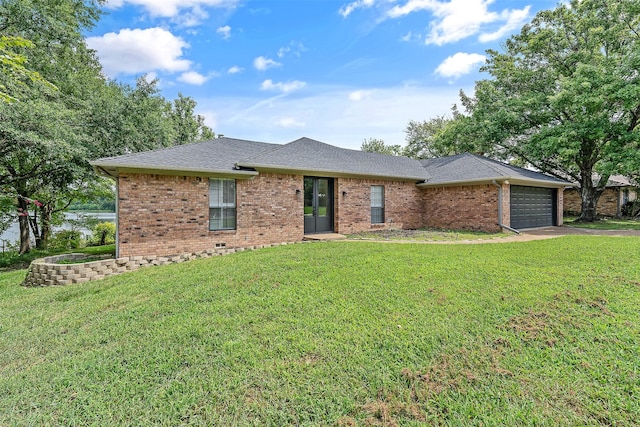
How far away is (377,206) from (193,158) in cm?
791

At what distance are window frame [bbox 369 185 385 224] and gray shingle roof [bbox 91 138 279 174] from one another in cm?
529

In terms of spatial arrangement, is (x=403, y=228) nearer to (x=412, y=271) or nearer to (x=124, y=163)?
(x=412, y=271)

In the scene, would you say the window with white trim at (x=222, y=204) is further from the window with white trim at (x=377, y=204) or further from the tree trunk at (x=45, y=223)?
the tree trunk at (x=45, y=223)

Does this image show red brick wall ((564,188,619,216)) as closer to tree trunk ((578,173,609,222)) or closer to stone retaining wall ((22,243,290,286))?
tree trunk ((578,173,609,222))

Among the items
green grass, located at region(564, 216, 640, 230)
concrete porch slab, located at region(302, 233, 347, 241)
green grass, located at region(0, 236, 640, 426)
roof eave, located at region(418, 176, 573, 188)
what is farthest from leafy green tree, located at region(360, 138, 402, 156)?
green grass, located at region(0, 236, 640, 426)

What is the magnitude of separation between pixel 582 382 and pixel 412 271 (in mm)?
3094

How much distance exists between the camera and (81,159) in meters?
11.8

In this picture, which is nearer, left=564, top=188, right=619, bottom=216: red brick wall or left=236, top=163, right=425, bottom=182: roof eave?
left=236, top=163, right=425, bottom=182: roof eave

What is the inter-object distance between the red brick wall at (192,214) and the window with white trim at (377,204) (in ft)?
12.0

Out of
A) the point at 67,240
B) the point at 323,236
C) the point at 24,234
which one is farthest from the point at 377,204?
the point at 24,234

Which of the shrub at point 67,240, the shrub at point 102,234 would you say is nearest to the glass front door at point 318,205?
the shrub at point 102,234

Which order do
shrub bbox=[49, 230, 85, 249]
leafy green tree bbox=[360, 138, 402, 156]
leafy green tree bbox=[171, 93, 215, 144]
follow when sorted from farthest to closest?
leafy green tree bbox=[360, 138, 402, 156], leafy green tree bbox=[171, 93, 215, 144], shrub bbox=[49, 230, 85, 249]

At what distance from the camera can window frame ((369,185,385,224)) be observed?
43.7ft

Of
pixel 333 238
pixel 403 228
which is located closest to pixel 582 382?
pixel 333 238
